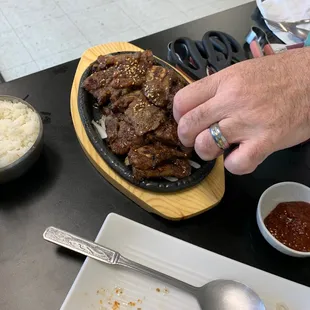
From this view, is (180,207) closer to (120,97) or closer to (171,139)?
(171,139)

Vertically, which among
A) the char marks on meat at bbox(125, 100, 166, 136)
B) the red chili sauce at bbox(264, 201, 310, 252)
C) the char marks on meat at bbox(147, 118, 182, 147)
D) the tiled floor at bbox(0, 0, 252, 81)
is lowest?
the tiled floor at bbox(0, 0, 252, 81)

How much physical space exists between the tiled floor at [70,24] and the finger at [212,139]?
167 centimetres

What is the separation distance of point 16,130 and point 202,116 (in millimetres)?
491

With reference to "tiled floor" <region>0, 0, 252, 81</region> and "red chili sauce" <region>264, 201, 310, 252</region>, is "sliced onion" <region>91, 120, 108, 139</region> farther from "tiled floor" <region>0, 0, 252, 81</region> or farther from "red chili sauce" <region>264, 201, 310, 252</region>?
"tiled floor" <region>0, 0, 252, 81</region>

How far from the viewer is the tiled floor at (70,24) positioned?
2.43m

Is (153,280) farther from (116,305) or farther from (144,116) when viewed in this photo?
(144,116)

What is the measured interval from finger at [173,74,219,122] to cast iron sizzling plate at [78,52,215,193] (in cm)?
22

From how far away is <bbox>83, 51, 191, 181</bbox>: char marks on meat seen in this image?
1108 mm

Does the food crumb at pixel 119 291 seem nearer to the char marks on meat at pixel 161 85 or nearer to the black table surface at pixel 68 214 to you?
the black table surface at pixel 68 214

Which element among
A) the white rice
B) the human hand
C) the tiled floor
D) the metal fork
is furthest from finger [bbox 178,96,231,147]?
the tiled floor

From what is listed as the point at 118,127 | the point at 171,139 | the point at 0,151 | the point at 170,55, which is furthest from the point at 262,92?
the point at 0,151

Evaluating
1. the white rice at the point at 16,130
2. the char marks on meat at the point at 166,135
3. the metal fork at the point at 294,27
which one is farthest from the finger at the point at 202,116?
the metal fork at the point at 294,27

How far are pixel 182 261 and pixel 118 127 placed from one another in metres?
0.43

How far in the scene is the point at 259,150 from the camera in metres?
0.89
